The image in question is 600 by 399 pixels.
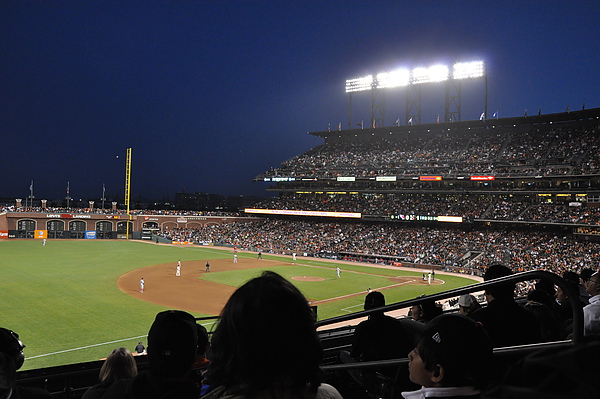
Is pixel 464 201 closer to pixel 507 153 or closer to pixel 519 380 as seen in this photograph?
pixel 507 153

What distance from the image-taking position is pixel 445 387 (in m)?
2.20

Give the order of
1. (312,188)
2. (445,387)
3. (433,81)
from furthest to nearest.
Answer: (312,188)
(433,81)
(445,387)

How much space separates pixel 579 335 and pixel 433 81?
67975 mm

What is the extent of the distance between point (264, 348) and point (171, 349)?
1.41 meters

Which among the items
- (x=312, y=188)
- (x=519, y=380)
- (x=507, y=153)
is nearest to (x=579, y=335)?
(x=519, y=380)

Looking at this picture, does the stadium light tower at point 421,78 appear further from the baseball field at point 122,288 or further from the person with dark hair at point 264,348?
the person with dark hair at point 264,348

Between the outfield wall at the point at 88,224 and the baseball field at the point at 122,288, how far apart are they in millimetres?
11654

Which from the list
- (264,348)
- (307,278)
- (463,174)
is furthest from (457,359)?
(463,174)

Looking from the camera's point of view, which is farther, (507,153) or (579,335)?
(507,153)

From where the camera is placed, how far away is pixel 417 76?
66.1 m

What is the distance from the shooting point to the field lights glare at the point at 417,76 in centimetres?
6234

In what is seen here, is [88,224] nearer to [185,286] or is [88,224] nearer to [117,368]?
[185,286]

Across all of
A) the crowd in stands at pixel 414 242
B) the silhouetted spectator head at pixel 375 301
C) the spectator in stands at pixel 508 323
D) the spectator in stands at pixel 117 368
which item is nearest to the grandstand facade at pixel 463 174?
the crowd in stands at pixel 414 242

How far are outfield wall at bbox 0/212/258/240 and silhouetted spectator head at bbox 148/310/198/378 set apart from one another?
79.2 m
